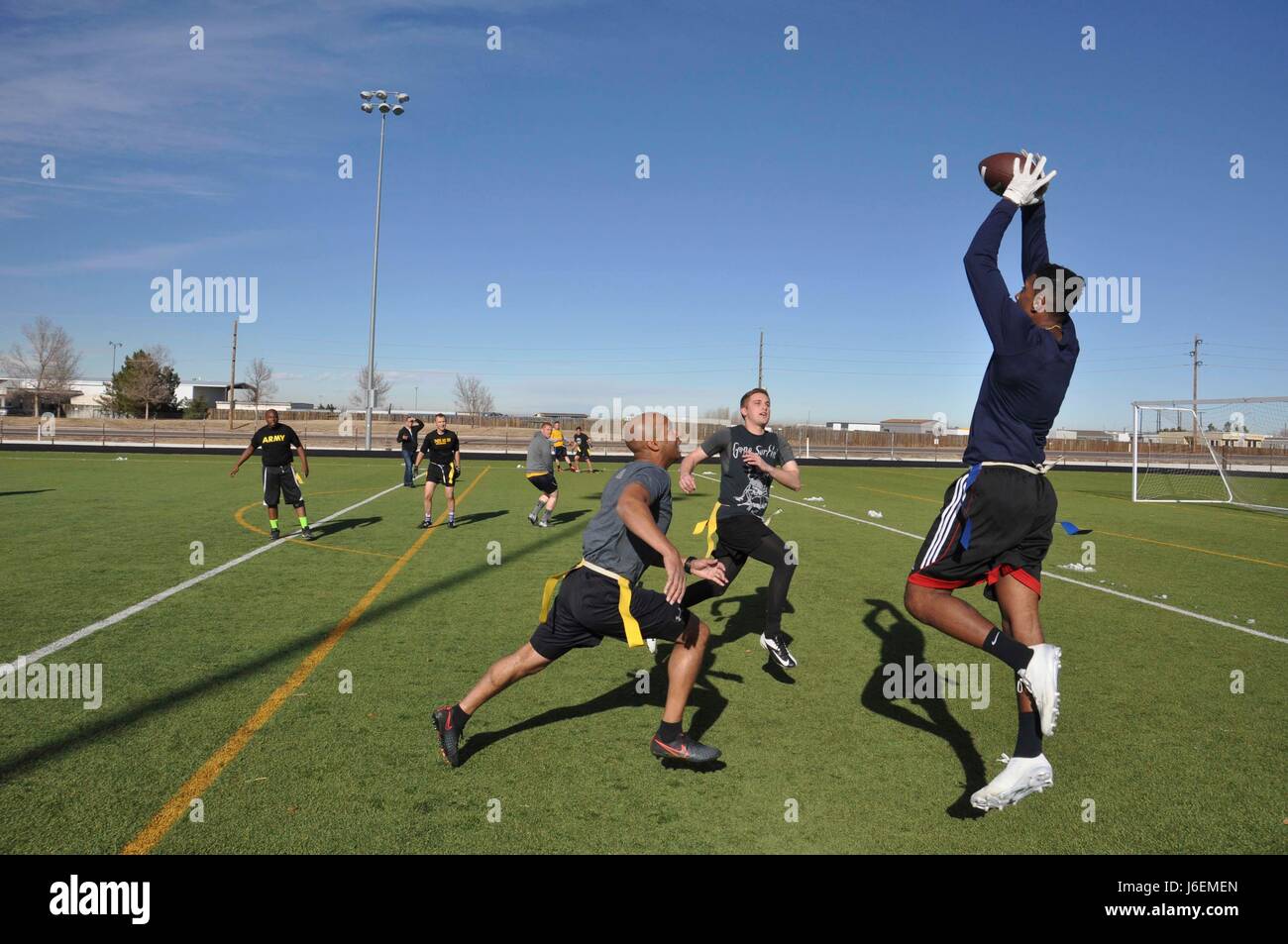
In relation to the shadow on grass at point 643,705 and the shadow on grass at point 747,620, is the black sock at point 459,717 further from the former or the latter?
the shadow on grass at point 747,620

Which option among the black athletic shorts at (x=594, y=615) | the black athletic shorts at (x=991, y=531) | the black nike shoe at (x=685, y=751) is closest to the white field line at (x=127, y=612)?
the black athletic shorts at (x=594, y=615)

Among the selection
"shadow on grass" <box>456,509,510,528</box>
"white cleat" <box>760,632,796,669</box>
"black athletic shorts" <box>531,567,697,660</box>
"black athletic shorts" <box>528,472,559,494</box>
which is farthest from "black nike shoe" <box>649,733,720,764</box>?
"shadow on grass" <box>456,509,510,528</box>

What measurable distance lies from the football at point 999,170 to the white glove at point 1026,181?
0.10ft

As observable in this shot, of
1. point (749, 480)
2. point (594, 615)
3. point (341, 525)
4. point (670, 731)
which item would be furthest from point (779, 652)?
point (341, 525)

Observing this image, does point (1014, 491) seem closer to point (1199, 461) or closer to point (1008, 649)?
point (1008, 649)

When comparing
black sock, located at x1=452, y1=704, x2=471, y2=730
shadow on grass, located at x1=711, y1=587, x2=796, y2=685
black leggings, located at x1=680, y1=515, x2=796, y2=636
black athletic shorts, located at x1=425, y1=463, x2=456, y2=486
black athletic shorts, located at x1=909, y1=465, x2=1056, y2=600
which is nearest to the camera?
black athletic shorts, located at x1=909, y1=465, x2=1056, y2=600

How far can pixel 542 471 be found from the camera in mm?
15094

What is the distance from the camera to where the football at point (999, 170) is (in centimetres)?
376

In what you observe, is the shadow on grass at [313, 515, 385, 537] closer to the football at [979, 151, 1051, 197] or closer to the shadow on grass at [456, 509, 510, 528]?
the shadow on grass at [456, 509, 510, 528]

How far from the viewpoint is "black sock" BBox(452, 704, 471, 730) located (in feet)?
14.1

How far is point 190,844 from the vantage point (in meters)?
3.42

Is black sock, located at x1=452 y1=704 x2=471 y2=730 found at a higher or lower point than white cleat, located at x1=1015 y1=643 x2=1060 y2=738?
lower

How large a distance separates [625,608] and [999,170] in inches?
107
